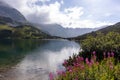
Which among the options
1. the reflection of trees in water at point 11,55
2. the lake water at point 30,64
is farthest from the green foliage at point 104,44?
the reflection of trees in water at point 11,55

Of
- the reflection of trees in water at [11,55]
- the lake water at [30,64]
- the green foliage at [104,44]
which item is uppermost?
the green foliage at [104,44]

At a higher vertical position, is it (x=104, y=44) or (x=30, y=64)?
(x=104, y=44)

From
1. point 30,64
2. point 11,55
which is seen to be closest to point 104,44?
point 30,64

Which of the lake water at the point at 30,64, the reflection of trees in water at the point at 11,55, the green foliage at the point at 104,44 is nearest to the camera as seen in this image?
the lake water at the point at 30,64

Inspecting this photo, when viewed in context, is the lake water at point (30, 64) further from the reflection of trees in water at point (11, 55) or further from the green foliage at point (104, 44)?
the green foliage at point (104, 44)

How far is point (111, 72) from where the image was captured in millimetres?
15953

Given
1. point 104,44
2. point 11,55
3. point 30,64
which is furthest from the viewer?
point 11,55

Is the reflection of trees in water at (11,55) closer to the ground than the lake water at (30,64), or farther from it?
farther from it

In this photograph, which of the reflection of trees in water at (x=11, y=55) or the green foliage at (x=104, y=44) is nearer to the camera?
the green foliage at (x=104, y=44)

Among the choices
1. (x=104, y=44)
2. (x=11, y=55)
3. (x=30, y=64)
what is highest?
(x=104, y=44)

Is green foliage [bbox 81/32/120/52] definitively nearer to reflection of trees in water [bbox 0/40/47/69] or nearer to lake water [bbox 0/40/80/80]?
lake water [bbox 0/40/80/80]

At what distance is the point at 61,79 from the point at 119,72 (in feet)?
13.3

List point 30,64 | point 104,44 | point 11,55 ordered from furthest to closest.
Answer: point 11,55, point 30,64, point 104,44

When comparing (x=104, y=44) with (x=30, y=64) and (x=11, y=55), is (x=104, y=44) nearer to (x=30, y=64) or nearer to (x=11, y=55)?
(x=30, y=64)
